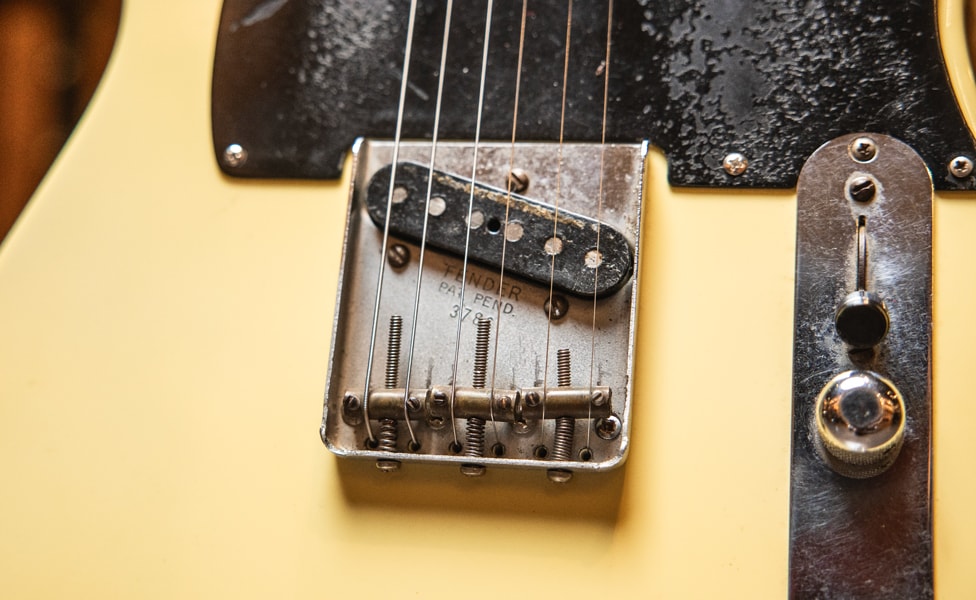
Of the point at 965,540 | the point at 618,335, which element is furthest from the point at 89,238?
the point at 965,540

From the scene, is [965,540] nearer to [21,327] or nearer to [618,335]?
[618,335]

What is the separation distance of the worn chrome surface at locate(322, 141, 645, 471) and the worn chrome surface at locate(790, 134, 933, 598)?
131mm

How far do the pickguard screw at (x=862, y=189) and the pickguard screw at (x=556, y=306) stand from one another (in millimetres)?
234

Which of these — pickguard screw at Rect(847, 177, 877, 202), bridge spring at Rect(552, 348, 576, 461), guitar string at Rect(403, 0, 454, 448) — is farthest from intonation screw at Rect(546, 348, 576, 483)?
pickguard screw at Rect(847, 177, 877, 202)

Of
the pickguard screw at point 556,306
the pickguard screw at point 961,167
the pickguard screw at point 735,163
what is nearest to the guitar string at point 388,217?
the pickguard screw at point 556,306

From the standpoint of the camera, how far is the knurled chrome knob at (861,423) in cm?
60

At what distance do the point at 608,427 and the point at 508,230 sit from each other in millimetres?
176

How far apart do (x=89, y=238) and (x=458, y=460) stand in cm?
41

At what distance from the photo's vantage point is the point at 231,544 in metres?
0.69

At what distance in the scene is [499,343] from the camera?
68 centimetres

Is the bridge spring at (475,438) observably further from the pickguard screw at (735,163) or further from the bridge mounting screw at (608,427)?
the pickguard screw at (735,163)

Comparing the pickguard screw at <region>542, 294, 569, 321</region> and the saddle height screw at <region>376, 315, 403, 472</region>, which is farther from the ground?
the pickguard screw at <region>542, 294, 569, 321</region>

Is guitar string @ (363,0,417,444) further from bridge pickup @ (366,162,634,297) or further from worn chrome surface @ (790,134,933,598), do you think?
worn chrome surface @ (790,134,933,598)

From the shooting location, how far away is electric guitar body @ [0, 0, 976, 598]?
633 millimetres
